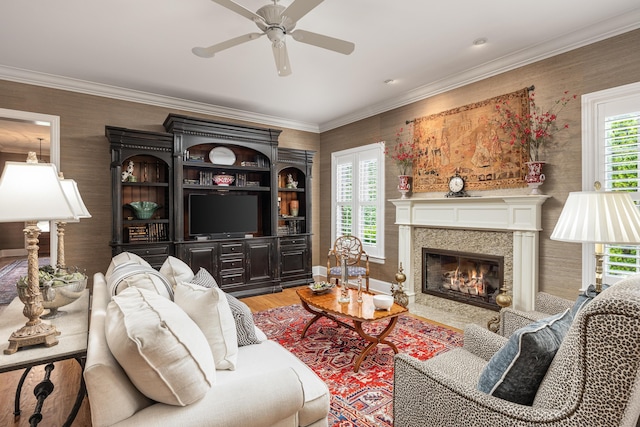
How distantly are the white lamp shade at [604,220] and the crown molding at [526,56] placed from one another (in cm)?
193

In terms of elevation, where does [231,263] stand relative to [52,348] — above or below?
below

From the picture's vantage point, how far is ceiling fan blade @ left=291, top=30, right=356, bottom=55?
7.77ft

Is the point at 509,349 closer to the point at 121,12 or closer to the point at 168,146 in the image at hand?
the point at 121,12

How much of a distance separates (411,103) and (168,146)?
3396 mm

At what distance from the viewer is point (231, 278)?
15.8 feet

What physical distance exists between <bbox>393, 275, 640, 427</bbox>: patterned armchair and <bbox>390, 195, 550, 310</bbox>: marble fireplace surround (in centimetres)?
252

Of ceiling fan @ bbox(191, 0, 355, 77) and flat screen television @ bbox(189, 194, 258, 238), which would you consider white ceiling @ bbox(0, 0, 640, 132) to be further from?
flat screen television @ bbox(189, 194, 258, 238)

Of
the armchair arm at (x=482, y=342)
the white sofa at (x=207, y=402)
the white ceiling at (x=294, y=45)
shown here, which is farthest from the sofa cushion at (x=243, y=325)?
the white ceiling at (x=294, y=45)

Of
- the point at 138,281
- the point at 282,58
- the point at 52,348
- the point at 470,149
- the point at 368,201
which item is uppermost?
the point at 282,58

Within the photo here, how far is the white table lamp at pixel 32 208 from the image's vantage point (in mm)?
1308

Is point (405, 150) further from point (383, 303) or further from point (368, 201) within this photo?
point (383, 303)

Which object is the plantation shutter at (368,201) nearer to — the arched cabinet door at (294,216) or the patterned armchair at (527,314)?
the arched cabinet door at (294,216)

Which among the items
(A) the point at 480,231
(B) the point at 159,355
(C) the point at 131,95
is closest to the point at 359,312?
(B) the point at 159,355

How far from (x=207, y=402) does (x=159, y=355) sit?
0.26m
